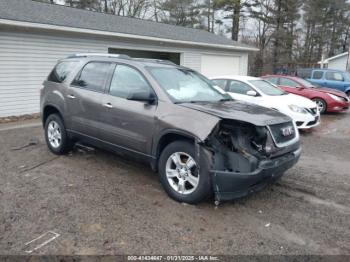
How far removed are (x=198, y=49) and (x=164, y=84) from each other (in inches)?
508

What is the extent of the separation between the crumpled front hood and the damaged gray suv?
1cm

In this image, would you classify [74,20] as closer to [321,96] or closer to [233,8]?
[321,96]

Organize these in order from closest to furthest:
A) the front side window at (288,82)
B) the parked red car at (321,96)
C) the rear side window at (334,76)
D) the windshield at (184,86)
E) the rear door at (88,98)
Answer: the windshield at (184,86) < the rear door at (88,98) < the parked red car at (321,96) < the front side window at (288,82) < the rear side window at (334,76)

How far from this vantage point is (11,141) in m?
7.04

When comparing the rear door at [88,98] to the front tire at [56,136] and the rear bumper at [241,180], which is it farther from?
the rear bumper at [241,180]

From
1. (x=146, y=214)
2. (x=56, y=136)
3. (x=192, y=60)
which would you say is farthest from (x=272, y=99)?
(x=192, y=60)

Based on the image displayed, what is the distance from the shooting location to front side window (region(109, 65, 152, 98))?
4.46 metres

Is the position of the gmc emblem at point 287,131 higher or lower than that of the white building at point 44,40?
lower

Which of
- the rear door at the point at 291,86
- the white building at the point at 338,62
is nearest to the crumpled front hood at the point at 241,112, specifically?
the rear door at the point at 291,86

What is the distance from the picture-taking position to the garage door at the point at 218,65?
17.3 meters

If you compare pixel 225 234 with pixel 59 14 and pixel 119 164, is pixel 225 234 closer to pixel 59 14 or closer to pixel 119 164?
pixel 119 164

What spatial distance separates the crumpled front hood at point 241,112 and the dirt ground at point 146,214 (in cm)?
109

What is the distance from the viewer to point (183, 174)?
390cm

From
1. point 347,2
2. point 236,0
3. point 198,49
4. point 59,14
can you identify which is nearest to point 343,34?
point 347,2
